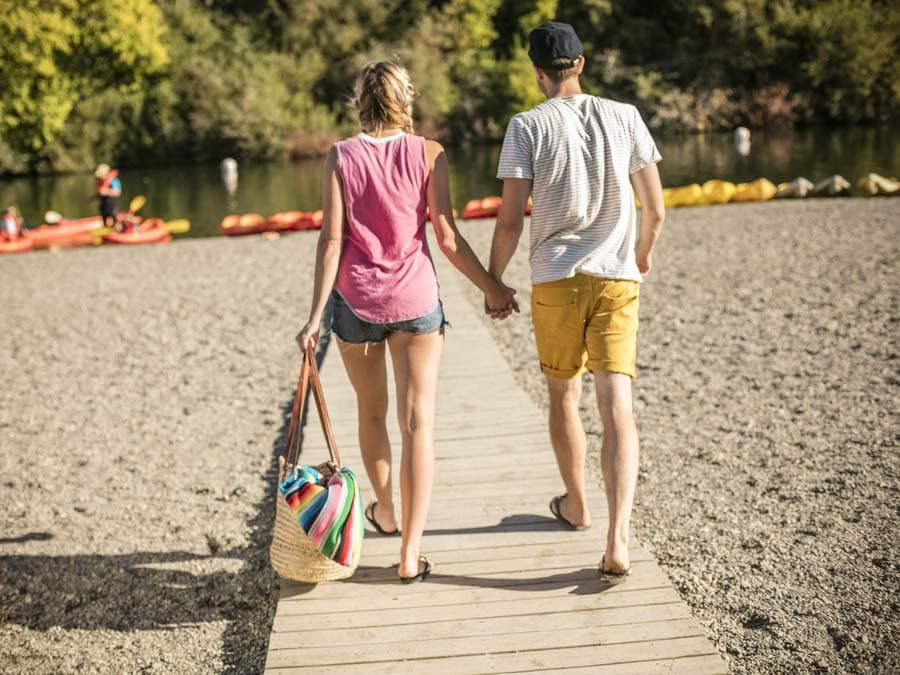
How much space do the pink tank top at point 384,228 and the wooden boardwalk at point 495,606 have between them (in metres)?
1.03

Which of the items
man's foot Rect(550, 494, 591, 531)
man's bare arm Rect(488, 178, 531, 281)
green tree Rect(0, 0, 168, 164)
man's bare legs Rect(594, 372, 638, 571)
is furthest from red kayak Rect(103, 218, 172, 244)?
green tree Rect(0, 0, 168, 164)

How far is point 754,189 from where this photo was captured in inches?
583

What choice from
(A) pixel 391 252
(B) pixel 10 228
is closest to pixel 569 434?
(A) pixel 391 252

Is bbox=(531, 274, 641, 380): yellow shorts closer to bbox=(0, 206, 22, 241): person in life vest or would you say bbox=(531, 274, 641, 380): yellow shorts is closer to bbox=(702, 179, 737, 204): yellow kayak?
bbox=(702, 179, 737, 204): yellow kayak

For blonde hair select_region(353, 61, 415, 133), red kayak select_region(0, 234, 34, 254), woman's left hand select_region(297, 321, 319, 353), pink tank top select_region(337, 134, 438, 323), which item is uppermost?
blonde hair select_region(353, 61, 415, 133)

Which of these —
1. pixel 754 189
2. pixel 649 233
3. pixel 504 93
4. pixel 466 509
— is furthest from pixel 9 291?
pixel 504 93

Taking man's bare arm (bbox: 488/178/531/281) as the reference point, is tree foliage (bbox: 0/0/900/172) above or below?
above

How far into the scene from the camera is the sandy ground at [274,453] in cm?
332

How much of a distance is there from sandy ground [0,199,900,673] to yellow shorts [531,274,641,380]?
1.07 metres

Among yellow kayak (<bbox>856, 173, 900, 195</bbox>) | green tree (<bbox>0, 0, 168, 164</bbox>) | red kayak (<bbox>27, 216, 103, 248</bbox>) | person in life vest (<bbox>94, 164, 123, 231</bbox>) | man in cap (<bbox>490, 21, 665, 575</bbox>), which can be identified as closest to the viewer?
man in cap (<bbox>490, 21, 665, 575</bbox>)

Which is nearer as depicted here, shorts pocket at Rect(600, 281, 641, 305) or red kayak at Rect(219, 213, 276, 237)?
shorts pocket at Rect(600, 281, 641, 305)

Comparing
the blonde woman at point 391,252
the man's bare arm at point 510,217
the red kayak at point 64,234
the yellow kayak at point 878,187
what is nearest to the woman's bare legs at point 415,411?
the blonde woman at point 391,252

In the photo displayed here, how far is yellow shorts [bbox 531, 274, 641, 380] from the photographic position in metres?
2.94

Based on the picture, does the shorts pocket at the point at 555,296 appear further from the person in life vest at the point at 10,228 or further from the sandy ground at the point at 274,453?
the person in life vest at the point at 10,228
